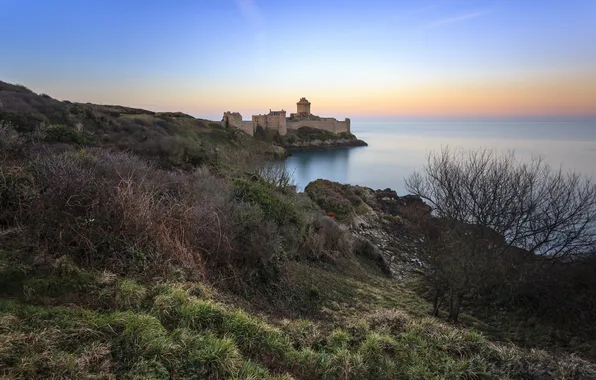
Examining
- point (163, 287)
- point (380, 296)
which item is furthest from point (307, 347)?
point (380, 296)

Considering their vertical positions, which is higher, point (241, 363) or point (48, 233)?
point (48, 233)

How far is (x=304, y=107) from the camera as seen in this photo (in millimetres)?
99875

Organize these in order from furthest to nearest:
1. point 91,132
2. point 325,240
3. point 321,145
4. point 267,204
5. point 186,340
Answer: point 321,145
point 91,132
point 325,240
point 267,204
point 186,340

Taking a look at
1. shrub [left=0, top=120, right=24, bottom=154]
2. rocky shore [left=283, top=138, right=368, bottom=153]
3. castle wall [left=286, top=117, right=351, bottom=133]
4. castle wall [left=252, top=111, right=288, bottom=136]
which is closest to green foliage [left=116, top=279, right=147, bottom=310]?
shrub [left=0, top=120, right=24, bottom=154]

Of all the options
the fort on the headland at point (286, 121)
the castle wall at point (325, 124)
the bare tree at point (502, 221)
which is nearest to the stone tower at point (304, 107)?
the fort on the headland at point (286, 121)

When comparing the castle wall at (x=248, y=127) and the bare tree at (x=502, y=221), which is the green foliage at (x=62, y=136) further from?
the castle wall at (x=248, y=127)

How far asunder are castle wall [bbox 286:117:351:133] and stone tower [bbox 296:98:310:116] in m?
8.60

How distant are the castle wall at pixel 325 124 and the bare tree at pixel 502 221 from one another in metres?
77.4

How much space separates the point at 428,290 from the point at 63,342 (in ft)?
35.3

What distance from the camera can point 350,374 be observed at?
323 centimetres

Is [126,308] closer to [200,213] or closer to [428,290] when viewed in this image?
[200,213]

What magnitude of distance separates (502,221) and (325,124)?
84.1 meters

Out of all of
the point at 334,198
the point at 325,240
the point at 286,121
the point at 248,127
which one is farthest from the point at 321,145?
the point at 325,240

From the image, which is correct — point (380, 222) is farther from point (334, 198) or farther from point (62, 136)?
point (62, 136)
